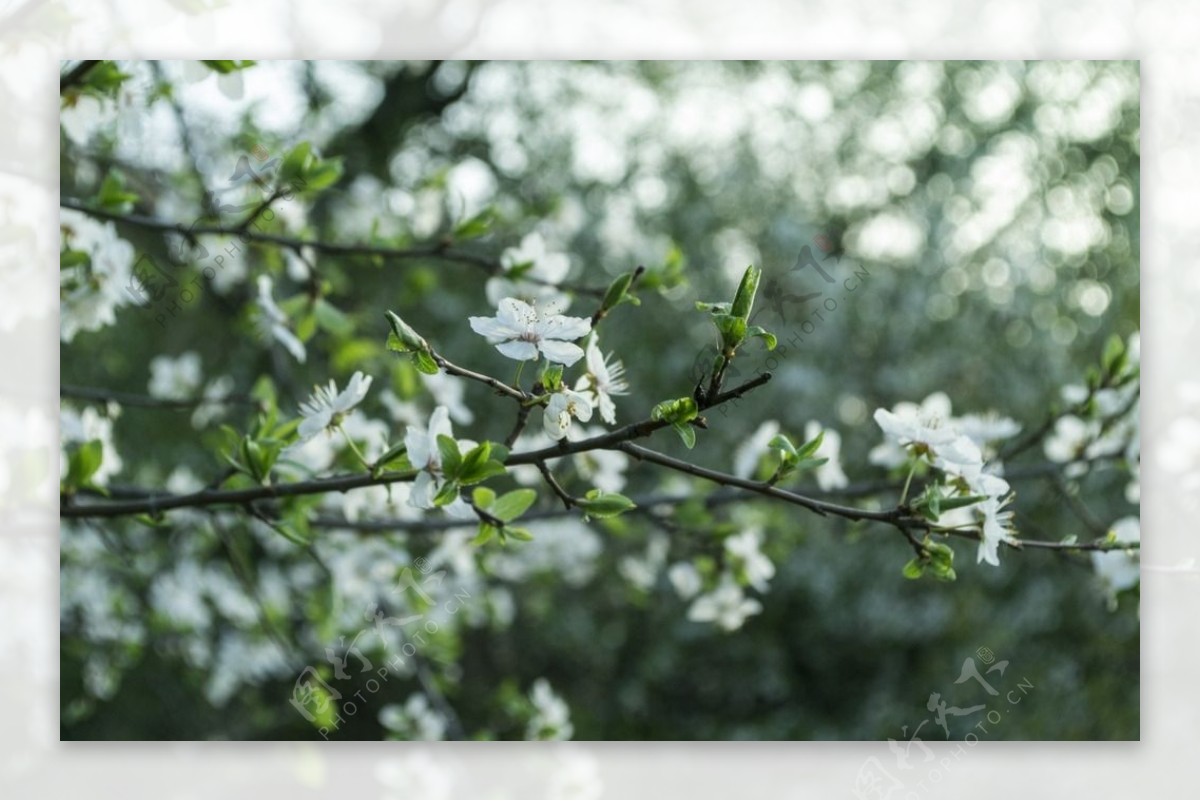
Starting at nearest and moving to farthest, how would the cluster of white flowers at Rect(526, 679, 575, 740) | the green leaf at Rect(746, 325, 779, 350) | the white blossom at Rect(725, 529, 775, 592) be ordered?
the green leaf at Rect(746, 325, 779, 350)
the white blossom at Rect(725, 529, 775, 592)
the cluster of white flowers at Rect(526, 679, 575, 740)

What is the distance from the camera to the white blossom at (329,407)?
3.05 feet

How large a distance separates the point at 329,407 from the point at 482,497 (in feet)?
0.48

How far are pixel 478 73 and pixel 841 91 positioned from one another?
101cm

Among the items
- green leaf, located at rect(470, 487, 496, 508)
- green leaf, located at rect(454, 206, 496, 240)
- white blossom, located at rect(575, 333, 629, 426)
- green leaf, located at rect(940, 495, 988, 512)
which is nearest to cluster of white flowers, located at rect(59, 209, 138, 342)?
green leaf, located at rect(454, 206, 496, 240)

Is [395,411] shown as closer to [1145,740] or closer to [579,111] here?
[1145,740]

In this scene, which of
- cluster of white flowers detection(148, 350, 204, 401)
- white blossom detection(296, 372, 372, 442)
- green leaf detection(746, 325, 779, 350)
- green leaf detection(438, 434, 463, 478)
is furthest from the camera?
cluster of white flowers detection(148, 350, 204, 401)

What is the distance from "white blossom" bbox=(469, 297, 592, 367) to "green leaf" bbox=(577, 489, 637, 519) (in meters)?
0.12

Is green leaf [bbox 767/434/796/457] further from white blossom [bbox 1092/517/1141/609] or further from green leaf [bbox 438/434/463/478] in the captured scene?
white blossom [bbox 1092/517/1141/609]

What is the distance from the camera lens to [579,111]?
3.25m

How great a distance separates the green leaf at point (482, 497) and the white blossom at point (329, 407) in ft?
0.40

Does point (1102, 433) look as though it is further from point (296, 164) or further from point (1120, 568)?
point (296, 164)

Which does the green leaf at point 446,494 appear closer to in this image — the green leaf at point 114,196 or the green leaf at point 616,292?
the green leaf at point 616,292

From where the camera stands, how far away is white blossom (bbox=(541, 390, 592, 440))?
0.79 metres

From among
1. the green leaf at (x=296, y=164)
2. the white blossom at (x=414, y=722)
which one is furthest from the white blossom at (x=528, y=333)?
the white blossom at (x=414, y=722)
